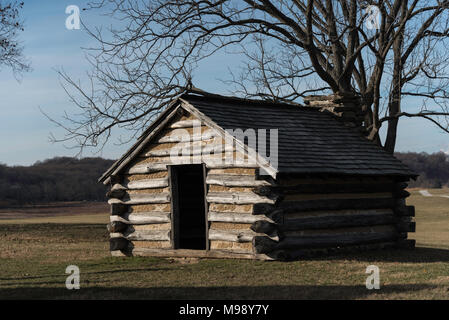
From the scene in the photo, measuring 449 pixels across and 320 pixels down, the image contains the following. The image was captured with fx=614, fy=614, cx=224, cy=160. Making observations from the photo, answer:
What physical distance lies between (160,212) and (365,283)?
241 inches

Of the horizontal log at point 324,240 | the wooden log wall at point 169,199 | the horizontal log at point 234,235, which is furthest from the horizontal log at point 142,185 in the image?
the horizontal log at point 324,240

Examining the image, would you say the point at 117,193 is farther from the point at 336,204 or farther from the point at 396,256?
the point at 396,256

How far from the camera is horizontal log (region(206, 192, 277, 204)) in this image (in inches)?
525

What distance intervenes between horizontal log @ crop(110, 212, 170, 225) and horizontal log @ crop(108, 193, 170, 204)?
12.0 inches

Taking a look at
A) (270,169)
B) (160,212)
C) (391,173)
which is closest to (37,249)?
(160,212)

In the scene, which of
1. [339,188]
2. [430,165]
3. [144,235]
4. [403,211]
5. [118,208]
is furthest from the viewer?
[430,165]

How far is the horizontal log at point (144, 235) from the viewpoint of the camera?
1504 cm

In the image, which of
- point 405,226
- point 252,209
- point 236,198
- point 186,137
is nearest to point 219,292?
point 252,209

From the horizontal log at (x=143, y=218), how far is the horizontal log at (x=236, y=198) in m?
1.41

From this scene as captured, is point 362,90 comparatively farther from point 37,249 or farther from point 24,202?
point 24,202

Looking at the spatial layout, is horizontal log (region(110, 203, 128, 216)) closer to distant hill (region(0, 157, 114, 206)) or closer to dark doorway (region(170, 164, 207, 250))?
dark doorway (region(170, 164, 207, 250))

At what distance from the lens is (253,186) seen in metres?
13.4

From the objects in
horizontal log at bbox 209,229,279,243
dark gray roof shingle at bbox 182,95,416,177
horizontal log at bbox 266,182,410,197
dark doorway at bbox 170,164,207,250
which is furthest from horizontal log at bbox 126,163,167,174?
horizontal log at bbox 266,182,410,197

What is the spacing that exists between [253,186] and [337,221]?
2.68 m
